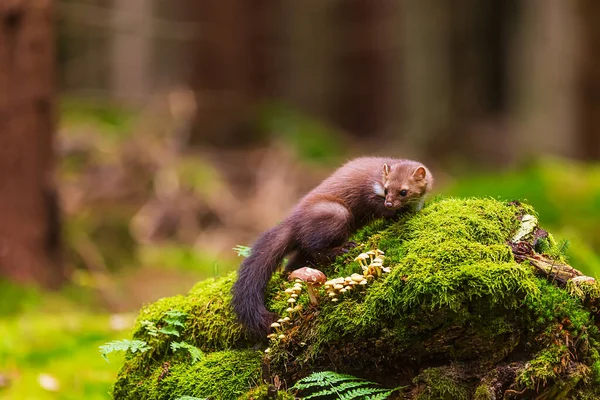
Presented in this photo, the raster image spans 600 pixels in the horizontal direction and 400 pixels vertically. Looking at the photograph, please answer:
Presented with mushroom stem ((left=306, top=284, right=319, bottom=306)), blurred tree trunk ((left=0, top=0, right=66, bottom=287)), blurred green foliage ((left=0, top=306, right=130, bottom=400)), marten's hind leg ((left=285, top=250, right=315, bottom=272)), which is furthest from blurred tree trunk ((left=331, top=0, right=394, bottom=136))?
mushroom stem ((left=306, top=284, right=319, bottom=306))

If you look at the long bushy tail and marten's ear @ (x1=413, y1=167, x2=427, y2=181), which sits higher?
marten's ear @ (x1=413, y1=167, x2=427, y2=181)

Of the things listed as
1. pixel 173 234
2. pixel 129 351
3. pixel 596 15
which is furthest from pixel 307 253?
pixel 596 15

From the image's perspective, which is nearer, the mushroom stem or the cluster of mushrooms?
the cluster of mushrooms

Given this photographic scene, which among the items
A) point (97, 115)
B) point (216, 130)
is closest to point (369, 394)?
point (97, 115)

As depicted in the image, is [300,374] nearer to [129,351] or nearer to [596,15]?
[129,351]

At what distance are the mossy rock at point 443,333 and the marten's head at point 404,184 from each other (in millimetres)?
338

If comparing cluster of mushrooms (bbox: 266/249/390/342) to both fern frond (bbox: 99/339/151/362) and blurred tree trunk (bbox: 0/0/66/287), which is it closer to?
fern frond (bbox: 99/339/151/362)

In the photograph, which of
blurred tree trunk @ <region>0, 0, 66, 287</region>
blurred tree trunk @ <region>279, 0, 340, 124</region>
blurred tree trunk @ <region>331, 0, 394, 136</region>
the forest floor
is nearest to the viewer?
the forest floor

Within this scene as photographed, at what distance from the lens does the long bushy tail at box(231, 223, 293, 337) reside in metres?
4.33

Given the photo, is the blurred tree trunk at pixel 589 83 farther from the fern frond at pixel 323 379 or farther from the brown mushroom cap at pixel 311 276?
the fern frond at pixel 323 379

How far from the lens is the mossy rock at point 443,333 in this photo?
385 centimetres

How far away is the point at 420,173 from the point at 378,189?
303 mm

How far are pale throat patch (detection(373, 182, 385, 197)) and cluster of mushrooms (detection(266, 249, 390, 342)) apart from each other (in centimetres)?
62

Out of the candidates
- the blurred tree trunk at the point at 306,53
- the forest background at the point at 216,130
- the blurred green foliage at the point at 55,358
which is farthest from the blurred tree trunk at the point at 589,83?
the blurred green foliage at the point at 55,358
